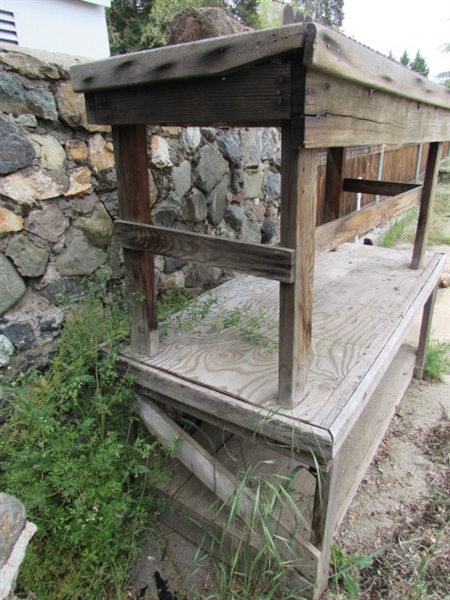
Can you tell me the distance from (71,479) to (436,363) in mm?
3007

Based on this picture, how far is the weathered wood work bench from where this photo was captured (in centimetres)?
117

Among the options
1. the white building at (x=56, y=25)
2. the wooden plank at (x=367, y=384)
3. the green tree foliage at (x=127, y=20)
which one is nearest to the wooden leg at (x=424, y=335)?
the wooden plank at (x=367, y=384)

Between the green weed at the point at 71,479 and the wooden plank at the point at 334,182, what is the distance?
2.09m

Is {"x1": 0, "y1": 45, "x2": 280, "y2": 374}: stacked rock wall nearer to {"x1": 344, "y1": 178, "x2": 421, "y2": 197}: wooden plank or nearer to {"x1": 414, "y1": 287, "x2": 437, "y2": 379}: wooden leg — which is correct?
{"x1": 344, "y1": 178, "x2": 421, "y2": 197}: wooden plank

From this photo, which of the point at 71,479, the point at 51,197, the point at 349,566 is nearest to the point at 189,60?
the point at 51,197

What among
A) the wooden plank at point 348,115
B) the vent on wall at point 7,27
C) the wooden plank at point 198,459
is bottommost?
Answer: the wooden plank at point 198,459

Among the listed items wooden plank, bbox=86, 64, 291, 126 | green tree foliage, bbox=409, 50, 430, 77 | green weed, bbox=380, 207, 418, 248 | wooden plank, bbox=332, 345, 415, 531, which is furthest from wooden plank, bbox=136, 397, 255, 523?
green tree foliage, bbox=409, 50, 430, 77

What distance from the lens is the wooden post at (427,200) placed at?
2.74m

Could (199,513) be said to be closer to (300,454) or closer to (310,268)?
(300,454)

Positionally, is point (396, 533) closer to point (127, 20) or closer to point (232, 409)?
point (232, 409)

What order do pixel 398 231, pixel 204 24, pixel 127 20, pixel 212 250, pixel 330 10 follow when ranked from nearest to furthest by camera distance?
1. pixel 212 250
2. pixel 204 24
3. pixel 398 231
4. pixel 127 20
5. pixel 330 10

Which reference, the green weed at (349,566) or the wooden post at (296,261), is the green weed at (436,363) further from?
the wooden post at (296,261)

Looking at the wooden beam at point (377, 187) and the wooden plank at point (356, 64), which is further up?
the wooden plank at point (356, 64)

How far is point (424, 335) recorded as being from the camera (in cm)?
334
